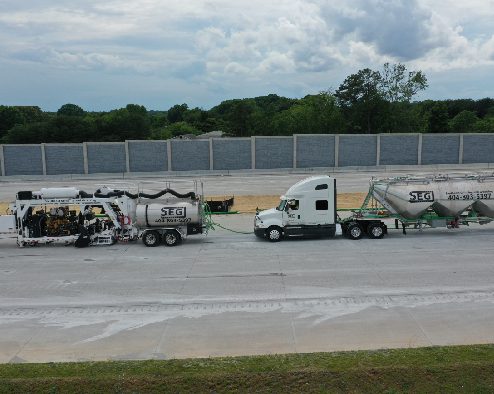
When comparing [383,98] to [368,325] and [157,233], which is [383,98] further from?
[368,325]

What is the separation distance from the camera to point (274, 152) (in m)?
59.2

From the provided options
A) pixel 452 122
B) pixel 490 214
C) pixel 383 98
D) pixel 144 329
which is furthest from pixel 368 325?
pixel 452 122

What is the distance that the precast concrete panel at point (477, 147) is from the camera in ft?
199

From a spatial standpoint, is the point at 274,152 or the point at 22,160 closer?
the point at 22,160

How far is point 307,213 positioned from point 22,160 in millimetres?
45195

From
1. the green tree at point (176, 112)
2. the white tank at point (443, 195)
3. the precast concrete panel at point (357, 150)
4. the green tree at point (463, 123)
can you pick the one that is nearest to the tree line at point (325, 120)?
the green tree at point (463, 123)

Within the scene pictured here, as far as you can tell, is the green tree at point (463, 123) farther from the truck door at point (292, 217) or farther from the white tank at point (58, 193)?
the white tank at point (58, 193)

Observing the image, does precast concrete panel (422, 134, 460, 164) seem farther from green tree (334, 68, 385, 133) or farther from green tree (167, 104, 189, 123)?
green tree (167, 104, 189, 123)

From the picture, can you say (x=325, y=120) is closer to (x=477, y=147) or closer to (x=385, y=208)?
(x=477, y=147)

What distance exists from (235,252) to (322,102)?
7022 centimetres

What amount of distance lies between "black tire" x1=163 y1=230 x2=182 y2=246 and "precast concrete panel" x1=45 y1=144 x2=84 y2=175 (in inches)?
1542

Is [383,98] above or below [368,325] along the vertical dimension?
above

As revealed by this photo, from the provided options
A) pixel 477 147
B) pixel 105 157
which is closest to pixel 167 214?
pixel 105 157

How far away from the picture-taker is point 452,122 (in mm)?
105875
